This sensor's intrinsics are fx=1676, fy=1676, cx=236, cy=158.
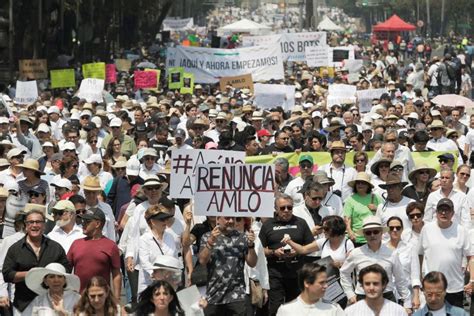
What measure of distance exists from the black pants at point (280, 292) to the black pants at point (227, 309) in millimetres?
1164

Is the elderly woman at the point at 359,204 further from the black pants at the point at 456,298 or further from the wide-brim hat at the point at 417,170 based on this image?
the black pants at the point at 456,298

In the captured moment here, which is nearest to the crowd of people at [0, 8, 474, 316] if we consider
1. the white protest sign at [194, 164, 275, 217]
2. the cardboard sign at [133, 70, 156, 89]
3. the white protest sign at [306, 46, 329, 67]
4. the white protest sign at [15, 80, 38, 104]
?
the white protest sign at [194, 164, 275, 217]

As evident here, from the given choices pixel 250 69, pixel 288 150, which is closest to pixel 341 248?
pixel 288 150

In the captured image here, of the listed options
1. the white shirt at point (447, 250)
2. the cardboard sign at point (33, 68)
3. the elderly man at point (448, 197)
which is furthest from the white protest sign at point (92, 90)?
the white shirt at point (447, 250)

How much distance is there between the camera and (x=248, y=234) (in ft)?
40.6

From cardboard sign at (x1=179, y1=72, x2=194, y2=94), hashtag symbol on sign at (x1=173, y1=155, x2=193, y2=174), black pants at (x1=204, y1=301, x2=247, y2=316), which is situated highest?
hashtag symbol on sign at (x1=173, y1=155, x2=193, y2=174)

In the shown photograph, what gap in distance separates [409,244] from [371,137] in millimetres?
7642

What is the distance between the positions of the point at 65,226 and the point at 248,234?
174 centimetres

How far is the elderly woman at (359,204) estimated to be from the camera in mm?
14266

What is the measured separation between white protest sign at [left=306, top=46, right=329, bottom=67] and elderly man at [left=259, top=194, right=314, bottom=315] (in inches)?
895

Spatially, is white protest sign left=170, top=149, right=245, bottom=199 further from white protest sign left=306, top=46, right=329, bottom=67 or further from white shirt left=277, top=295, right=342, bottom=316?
white protest sign left=306, top=46, right=329, bottom=67

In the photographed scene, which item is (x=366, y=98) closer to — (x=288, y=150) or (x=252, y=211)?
(x=288, y=150)

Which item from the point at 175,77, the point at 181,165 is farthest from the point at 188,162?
the point at 175,77

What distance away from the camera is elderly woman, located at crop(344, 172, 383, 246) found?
1427 cm
